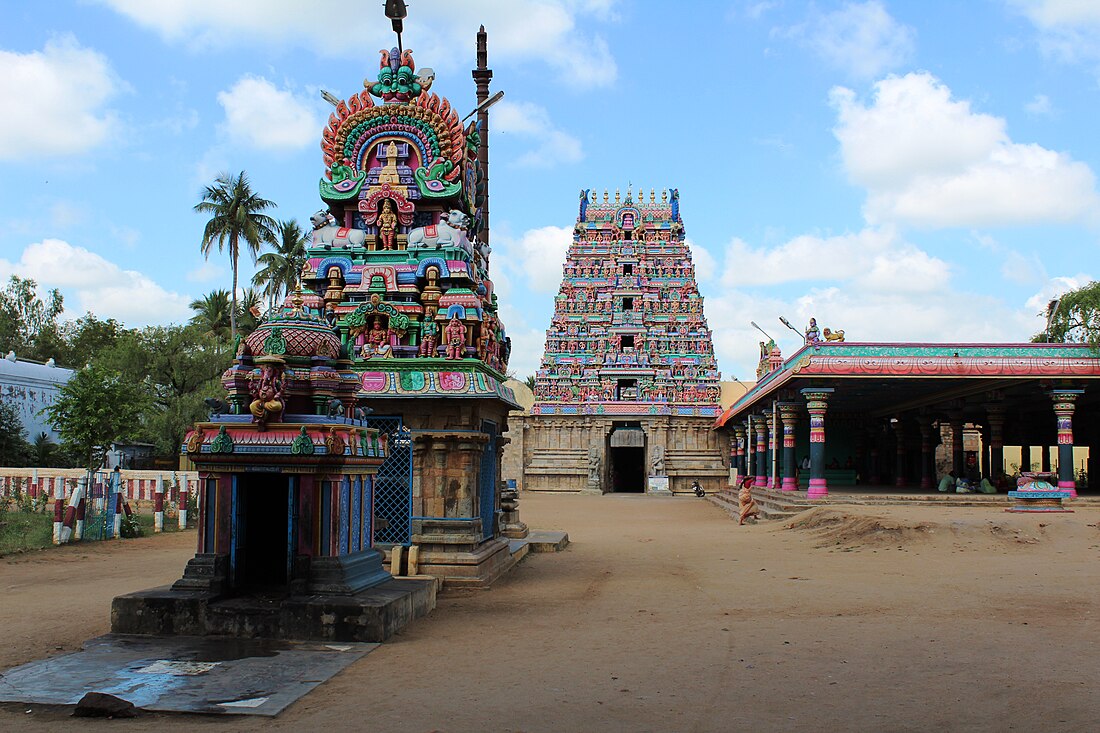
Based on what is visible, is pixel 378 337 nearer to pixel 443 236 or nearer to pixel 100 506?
pixel 443 236

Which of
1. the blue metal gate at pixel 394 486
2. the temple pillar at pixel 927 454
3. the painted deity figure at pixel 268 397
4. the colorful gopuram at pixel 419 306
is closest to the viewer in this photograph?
the painted deity figure at pixel 268 397

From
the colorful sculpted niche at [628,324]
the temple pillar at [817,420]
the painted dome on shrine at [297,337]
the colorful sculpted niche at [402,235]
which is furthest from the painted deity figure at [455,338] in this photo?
the colorful sculpted niche at [628,324]

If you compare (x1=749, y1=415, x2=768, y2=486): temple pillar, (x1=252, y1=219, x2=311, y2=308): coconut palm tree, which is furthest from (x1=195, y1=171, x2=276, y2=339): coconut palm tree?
(x1=749, y1=415, x2=768, y2=486): temple pillar

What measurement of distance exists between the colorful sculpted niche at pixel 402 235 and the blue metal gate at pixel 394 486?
0.85 metres

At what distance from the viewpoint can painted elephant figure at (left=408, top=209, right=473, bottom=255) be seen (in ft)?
42.2

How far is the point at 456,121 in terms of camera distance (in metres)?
13.5

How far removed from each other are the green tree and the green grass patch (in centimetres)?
748

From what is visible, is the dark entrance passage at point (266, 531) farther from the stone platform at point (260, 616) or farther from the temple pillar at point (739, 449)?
the temple pillar at point (739, 449)

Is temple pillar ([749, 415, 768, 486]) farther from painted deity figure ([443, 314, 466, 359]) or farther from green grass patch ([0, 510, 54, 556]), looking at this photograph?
green grass patch ([0, 510, 54, 556])

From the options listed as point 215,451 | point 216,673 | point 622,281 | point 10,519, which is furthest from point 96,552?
point 622,281

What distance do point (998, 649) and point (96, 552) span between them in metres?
15.3

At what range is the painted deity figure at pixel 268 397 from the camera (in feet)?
28.0

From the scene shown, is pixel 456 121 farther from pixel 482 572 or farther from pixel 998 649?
pixel 998 649

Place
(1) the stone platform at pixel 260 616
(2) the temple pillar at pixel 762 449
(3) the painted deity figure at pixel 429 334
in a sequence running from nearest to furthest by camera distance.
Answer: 1. (1) the stone platform at pixel 260 616
2. (3) the painted deity figure at pixel 429 334
3. (2) the temple pillar at pixel 762 449
